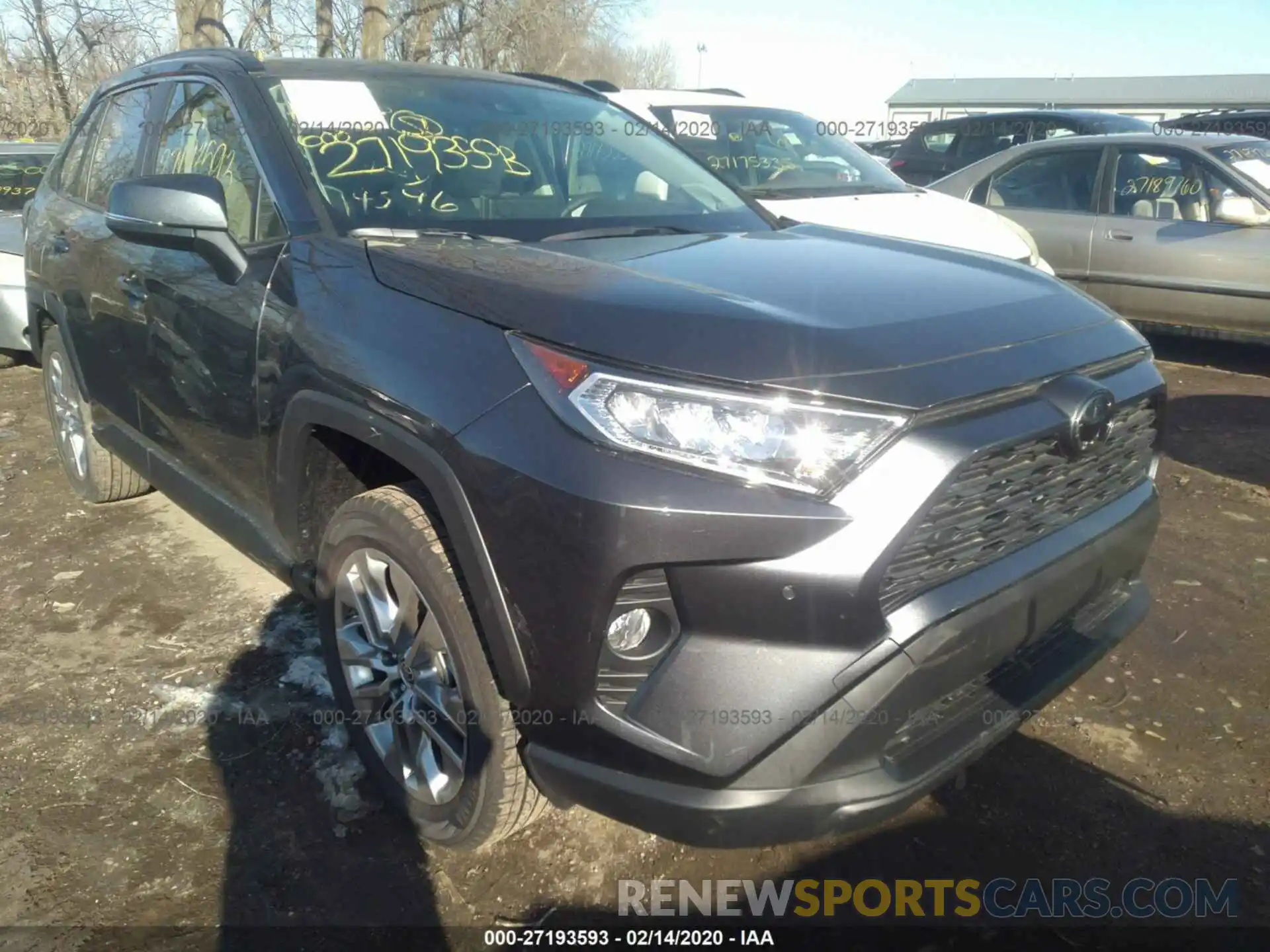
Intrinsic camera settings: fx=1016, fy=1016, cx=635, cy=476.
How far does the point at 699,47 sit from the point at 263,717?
65569 millimetres

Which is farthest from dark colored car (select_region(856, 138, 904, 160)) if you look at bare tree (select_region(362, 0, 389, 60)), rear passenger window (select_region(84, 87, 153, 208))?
rear passenger window (select_region(84, 87, 153, 208))

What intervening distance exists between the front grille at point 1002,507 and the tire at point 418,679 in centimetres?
86

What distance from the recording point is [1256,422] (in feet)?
18.4

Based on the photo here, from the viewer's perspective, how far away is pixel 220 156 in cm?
304

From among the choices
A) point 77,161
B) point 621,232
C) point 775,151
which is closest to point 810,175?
point 775,151

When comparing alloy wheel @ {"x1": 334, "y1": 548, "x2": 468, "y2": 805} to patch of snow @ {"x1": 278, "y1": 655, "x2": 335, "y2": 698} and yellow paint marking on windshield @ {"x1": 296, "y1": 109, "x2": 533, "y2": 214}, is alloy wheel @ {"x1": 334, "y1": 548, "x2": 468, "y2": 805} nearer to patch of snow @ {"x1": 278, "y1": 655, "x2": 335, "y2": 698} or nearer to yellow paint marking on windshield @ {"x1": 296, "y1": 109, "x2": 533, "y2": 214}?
patch of snow @ {"x1": 278, "y1": 655, "x2": 335, "y2": 698}

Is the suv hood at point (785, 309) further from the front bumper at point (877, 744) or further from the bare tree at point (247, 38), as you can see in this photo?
the bare tree at point (247, 38)

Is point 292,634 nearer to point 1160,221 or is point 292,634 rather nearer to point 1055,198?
point 1160,221

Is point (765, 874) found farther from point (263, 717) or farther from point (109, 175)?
point (109, 175)

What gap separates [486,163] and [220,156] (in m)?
0.79

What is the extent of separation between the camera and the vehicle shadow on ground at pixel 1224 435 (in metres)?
4.93

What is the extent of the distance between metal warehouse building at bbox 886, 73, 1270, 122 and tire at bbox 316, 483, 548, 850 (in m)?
40.7

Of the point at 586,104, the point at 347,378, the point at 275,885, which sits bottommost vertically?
the point at 275,885

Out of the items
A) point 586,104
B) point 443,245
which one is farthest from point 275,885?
point 586,104
